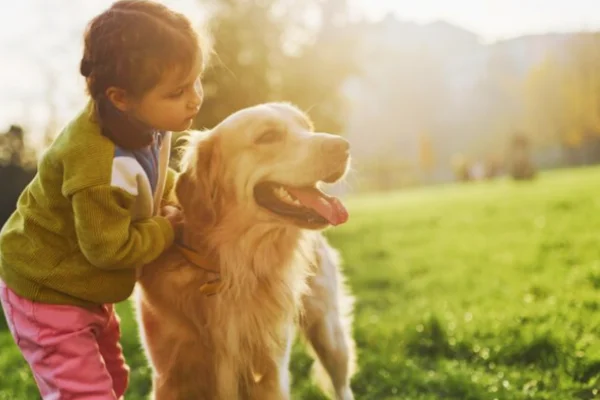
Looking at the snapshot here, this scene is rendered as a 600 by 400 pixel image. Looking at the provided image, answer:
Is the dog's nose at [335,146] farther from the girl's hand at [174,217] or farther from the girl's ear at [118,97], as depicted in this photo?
the girl's ear at [118,97]

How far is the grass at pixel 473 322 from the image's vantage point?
3.90 metres

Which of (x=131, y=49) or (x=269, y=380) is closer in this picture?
(x=131, y=49)

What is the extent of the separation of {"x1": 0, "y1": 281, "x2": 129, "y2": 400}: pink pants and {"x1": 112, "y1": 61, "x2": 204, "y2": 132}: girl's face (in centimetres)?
81

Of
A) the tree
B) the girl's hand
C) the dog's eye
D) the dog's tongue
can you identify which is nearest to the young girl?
the girl's hand

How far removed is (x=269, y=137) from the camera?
303 centimetres

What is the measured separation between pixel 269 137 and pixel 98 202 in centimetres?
97

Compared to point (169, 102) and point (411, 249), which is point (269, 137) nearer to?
point (169, 102)

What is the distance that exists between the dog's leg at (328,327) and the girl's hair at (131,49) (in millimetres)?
1676

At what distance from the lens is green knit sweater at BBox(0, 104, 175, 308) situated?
2.31 metres

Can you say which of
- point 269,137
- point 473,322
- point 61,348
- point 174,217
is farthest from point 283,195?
point 473,322

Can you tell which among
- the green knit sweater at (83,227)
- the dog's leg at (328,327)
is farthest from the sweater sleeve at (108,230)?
the dog's leg at (328,327)

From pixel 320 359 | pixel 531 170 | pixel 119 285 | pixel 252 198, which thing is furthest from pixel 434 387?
pixel 531 170

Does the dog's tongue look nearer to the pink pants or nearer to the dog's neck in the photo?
the dog's neck

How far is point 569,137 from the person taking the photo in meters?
42.0
